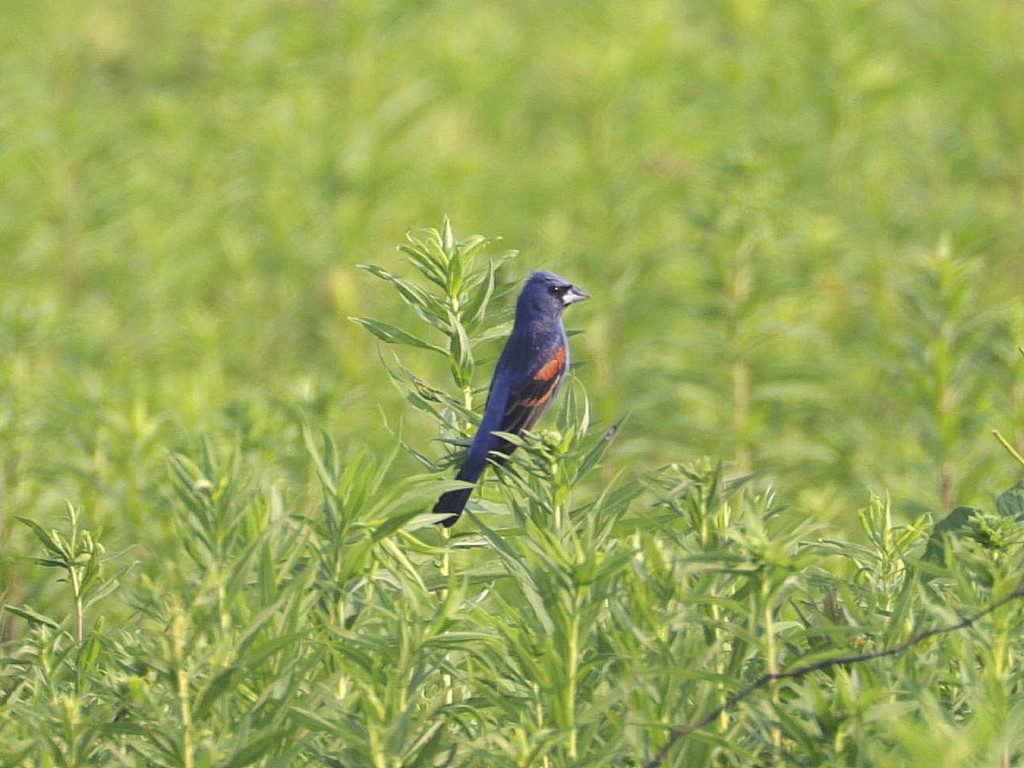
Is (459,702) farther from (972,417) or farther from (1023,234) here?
(1023,234)

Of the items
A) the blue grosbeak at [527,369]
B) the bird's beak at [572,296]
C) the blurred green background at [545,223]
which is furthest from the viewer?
the blurred green background at [545,223]

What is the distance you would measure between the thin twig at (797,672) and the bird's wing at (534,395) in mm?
1153

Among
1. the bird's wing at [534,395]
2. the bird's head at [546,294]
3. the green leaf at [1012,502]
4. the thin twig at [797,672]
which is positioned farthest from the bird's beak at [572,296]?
the thin twig at [797,672]

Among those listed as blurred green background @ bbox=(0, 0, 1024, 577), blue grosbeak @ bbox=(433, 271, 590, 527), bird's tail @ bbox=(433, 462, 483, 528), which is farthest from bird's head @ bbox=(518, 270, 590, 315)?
blurred green background @ bbox=(0, 0, 1024, 577)

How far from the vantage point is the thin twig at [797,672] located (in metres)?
2.78

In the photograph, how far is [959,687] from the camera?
121 inches

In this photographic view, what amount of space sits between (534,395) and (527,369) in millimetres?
71

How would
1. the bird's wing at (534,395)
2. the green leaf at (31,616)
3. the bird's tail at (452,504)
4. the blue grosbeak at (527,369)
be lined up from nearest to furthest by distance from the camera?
the green leaf at (31,616) < the bird's tail at (452,504) < the blue grosbeak at (527,369) < the bird's wing at (534,395)

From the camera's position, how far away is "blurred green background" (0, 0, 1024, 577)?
604cm

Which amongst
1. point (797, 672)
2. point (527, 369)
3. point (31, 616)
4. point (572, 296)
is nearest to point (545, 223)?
point (572, 296)

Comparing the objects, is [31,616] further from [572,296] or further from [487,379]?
[487,379]

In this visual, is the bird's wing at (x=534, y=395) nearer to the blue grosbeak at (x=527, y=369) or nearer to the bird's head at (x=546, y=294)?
the blue grosbeak at (x=527, y=369)

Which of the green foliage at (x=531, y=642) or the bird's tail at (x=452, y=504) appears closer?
the green foliage at (x=531, y=642)

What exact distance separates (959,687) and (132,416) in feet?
12.3
